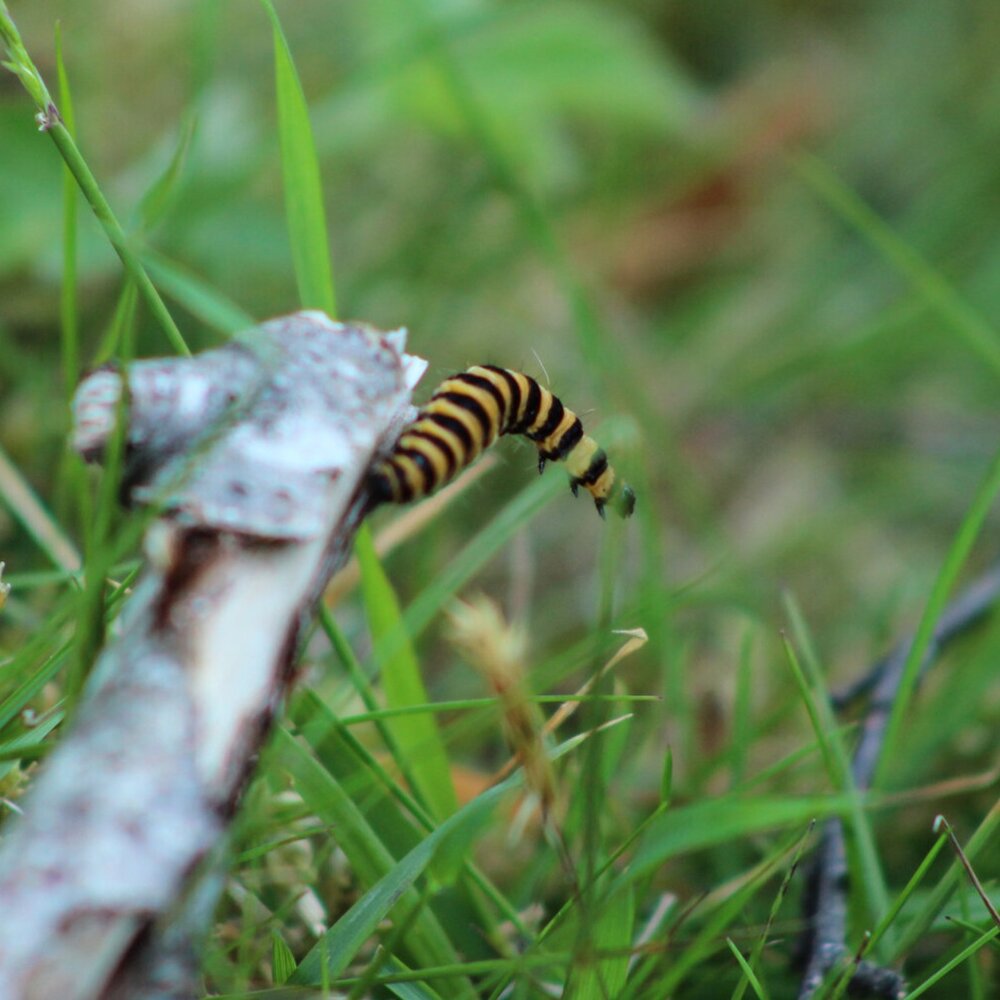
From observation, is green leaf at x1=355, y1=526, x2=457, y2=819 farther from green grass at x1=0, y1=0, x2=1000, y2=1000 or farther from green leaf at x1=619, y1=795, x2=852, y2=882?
green leaf at x1=619, y1=795, x2=852, y2=882

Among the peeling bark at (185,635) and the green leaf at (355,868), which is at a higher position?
the peeling bark at (185,635)

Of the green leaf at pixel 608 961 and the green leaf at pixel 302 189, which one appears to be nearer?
the green leaf at pixel 608 961

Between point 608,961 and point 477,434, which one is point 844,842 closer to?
point 608,961

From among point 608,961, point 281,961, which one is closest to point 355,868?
point 281,961

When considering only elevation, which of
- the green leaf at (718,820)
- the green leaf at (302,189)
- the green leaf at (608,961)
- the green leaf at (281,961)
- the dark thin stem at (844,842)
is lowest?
the dark thin stem at (844,842)

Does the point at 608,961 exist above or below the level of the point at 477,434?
below

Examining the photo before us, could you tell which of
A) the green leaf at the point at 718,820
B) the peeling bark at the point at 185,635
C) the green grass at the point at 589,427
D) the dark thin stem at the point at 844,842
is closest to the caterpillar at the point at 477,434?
the peeling bark at the point at 185,635

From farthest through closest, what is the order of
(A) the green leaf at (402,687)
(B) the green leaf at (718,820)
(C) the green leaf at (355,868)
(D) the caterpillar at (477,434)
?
(A) the green leaf at (402,687) < (C) the green leaf at (355,868) < (D) the caterpillar at (477,434) < (B) the green leaf at (718,820)

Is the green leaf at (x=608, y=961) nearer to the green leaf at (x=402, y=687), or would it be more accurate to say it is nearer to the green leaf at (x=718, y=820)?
the green leaf at (x=718, y=820)
